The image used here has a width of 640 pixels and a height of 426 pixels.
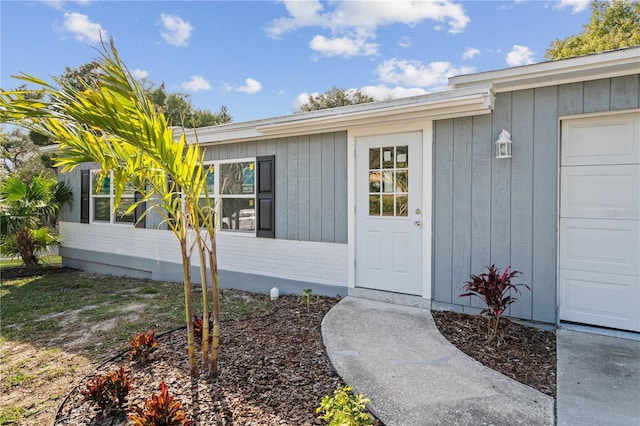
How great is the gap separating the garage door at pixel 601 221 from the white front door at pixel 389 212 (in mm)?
1489

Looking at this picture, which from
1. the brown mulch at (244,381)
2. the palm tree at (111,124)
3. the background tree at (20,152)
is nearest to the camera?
the palm tree at (111,124)

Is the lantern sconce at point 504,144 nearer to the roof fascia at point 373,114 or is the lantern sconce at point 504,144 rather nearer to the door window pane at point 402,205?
the roof fascia at point 373,114

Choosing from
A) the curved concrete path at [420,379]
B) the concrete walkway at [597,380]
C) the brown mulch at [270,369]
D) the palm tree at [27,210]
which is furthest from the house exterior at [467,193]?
the palm tree at [27,210]

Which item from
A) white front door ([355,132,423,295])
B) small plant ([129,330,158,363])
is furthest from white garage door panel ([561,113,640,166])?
small plant ([129,330,158,363])

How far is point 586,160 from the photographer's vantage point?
142 inches

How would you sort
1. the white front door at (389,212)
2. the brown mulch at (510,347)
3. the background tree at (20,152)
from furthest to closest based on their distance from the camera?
the background tree at (20,152), the white front door at (389,212), the brown mulch at (510,347)

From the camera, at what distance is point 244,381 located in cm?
272

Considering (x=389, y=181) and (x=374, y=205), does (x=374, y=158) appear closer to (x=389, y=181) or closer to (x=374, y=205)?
(x=389, y=181)

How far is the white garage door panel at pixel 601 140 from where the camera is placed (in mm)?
3422

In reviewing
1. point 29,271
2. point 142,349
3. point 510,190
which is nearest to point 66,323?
point 142,349

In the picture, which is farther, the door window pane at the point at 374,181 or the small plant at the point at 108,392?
the door window pane at the point at 374,181

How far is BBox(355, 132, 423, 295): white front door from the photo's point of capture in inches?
171

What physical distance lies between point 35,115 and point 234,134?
3.78 metres

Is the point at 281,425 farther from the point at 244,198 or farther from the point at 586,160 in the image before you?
the point at 244,198
